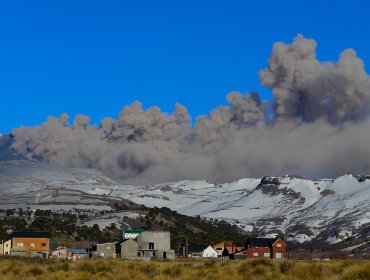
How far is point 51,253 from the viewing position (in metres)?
119

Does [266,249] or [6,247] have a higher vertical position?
[6,247]

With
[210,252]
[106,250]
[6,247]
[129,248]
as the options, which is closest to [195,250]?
[210,252]

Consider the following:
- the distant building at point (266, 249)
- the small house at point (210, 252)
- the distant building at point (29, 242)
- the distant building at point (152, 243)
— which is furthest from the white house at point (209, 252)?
the distant building at point (29, 242)

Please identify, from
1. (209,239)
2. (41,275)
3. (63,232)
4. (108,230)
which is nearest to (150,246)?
(63,232)

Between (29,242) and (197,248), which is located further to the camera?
(197,248)

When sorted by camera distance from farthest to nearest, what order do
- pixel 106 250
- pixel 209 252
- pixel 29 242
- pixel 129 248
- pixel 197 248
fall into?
pixel 197 248 → pixel 209 252 → pixel 29 242 → pixel 129 248 → pixel 106 250

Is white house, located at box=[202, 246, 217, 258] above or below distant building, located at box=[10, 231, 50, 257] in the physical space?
below

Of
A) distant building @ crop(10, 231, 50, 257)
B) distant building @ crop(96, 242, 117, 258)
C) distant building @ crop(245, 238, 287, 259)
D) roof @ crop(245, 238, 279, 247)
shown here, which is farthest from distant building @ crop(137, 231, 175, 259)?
distant building @ crop(10, 231, 50, 257)

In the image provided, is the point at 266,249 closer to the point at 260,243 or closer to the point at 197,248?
the point at 260,243

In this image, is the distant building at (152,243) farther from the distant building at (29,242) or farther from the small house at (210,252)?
the distant building at (29,242)

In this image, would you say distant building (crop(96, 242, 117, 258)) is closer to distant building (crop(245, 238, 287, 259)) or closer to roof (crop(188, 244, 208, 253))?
roof (crop(188, 244, 208, 253))

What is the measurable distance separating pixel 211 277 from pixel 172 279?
1.97 metres

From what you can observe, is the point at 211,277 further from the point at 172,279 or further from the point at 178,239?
the point at 178,239

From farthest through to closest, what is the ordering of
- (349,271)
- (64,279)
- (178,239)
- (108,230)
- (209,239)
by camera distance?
1. (108,230)
2. (209,239)
3. (178,239)
4. (64,279)
5. (349,271)
